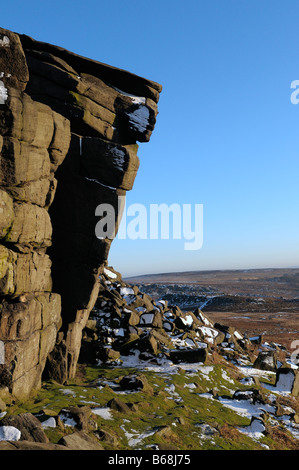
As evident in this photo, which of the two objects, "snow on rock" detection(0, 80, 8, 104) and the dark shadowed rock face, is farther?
the dark shadowed rock face

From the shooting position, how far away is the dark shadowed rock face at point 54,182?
15.9 meters

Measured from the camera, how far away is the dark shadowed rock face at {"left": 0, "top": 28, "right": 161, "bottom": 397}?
15.9m

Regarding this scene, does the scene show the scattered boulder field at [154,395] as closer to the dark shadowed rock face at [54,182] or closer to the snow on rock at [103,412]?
the snow on rock at [103,412]

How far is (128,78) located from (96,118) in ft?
14.8

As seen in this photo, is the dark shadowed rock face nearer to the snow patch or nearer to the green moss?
the green moss

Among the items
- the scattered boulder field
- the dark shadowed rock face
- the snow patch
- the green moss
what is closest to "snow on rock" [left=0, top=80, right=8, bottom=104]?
the dark shadowed rock face

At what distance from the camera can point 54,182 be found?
1936cm

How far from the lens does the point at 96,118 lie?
21.5 meters

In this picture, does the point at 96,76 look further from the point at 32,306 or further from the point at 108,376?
the point at 108,376

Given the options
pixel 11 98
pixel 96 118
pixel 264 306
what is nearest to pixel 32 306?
pixel 11 98

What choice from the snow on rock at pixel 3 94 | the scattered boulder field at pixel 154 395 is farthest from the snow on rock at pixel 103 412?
the snow on rock at pixel 3 94

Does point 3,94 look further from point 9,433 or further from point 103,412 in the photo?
point 103,412

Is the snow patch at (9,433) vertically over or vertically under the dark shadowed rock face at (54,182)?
under

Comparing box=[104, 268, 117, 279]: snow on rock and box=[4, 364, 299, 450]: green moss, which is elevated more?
box=[104, 268, 117, 279]: snow on rock
